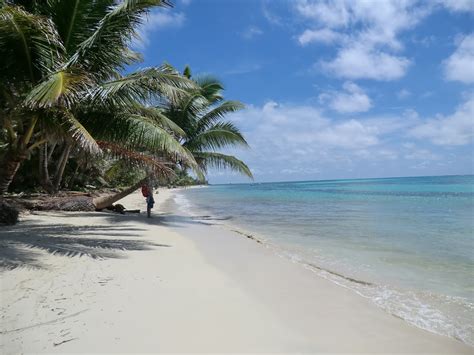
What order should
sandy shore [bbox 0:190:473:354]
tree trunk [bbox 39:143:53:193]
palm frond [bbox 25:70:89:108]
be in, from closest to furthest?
sandy shore [bbox 0:190:473:354] < palm frond [bbox 25:70:89:108] < tree trunk [bbox 39:143:53:193]

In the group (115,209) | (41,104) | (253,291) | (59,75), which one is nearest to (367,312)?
(253,291)

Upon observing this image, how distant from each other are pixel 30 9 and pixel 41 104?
370cm

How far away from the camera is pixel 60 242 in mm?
6711

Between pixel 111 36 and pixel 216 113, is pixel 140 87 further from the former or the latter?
pixel 216 113

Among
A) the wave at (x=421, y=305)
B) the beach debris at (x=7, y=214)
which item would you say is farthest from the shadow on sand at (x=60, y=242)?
the wave at (x=421, y=305)

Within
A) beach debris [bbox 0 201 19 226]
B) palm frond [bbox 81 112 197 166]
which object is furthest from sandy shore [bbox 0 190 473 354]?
palm frond [bbox 81 112 197 166]

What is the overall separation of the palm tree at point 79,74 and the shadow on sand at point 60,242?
4.51ft

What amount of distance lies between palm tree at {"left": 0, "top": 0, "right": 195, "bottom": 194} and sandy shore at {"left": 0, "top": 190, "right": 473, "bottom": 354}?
2.38 meters

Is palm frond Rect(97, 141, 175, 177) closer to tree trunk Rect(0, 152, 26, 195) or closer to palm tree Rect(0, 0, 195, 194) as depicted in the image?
palm tree Rect(0, 0, 195, 194)

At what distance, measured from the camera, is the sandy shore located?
3055 mm

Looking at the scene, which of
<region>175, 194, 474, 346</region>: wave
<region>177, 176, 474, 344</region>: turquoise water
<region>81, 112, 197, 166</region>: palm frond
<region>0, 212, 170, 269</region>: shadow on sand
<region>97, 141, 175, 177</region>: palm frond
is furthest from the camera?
<region>97, 141, 175, 177</region>: palm frond

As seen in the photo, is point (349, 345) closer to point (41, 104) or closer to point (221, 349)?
point (221, 349)

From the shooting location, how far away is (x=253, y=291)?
14.9 feet

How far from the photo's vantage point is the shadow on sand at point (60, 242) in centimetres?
537
